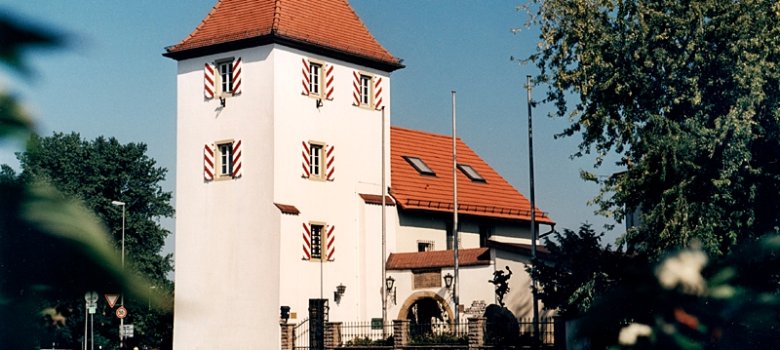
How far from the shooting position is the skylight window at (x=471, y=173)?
52638 mm

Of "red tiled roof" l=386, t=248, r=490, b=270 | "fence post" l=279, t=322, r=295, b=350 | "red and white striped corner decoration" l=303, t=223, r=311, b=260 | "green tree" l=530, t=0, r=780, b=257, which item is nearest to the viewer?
"green tree" l=530, t=0, r=780, b=257

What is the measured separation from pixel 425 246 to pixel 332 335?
10.1 metres

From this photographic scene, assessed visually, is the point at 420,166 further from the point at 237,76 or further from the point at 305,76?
the point at 237,76

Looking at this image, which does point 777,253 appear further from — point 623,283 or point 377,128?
point 377,128

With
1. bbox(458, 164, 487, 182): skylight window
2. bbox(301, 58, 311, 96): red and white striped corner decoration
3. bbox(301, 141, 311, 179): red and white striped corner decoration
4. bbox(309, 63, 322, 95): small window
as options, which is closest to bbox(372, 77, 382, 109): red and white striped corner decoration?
bbox(309, 63, 322, 95): small window

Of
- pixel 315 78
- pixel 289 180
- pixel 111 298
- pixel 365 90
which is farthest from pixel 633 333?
pixel 365 90

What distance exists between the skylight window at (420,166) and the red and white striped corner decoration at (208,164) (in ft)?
29.7

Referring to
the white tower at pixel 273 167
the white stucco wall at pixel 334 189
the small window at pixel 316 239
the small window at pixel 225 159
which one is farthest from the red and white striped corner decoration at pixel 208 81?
the small window at pixel 316 239

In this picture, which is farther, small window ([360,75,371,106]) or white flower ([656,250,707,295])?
small window ([360,75,371,106])

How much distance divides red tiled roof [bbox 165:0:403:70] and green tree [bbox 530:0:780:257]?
1279 centimetres

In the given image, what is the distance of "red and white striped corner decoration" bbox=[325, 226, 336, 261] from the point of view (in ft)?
145

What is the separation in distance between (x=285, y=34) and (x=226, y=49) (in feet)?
7.52

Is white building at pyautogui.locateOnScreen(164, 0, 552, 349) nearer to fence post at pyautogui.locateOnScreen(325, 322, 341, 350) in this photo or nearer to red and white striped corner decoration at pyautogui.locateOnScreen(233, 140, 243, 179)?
red and white striped corner decoration at pyautogui.locateOnScreen(233, 140, 243, 179)

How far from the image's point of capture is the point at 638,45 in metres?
31.3
